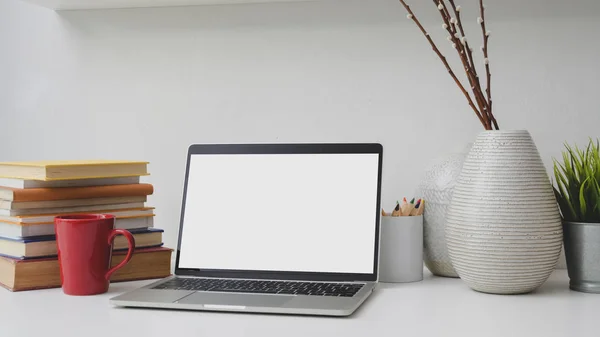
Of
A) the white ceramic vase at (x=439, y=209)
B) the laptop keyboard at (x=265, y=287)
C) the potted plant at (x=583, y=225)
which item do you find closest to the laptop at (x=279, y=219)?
the laptop keyboard at (x=265, y=287)

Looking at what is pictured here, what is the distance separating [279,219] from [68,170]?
0.34m

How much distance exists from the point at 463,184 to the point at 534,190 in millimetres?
99

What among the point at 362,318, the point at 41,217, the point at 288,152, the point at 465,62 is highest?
the point at 465,62

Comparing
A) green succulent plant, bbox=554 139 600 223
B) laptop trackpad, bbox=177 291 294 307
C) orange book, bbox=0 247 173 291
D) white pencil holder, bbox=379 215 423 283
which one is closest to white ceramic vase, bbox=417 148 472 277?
white pencil holder, bbox=379 215 423 283

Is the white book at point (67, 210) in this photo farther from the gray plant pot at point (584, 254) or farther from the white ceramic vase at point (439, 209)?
Answer: the gray plant pot at point (584, 254)

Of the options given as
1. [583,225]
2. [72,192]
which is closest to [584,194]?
[583,225]

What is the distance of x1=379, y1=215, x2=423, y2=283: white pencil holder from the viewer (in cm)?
110

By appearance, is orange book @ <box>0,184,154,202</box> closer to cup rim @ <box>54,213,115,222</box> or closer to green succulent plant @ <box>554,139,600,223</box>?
cup rim @ <box>54,213,115,222</box>

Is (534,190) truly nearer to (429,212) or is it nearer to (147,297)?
(429,212)

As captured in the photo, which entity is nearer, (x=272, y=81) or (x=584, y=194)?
(x=584, y=194)

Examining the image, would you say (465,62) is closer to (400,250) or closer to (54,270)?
(400,250)

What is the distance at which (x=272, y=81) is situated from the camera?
53.0 inches

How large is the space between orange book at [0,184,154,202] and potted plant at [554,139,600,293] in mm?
671

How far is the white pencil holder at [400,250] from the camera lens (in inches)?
43.3
